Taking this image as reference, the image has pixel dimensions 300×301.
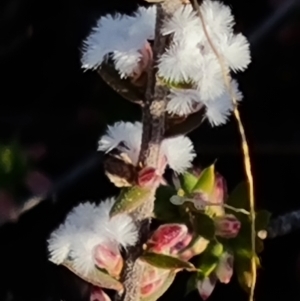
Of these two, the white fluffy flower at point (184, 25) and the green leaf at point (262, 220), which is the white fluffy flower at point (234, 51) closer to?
the white fluffy flower at point (184, 25)

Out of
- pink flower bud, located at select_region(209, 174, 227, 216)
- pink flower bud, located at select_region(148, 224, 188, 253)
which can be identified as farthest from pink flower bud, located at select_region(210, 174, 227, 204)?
pink flower bud, located at select_region(148, 224, 188, 253)

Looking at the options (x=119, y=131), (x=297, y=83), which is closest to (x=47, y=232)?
(x=297, y=83)

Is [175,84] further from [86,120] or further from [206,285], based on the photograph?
[86,120]

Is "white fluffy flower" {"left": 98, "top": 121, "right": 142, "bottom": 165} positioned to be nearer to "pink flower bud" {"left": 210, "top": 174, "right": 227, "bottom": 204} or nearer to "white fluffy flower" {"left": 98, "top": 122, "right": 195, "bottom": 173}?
"white fluffy flower" {"left": 98, "top": 122, "right": 195, "bottom": 173}

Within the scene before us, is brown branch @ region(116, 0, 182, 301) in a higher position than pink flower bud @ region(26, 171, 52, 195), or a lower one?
higher

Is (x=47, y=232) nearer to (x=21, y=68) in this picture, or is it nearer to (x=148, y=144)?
(x=21, y=68)

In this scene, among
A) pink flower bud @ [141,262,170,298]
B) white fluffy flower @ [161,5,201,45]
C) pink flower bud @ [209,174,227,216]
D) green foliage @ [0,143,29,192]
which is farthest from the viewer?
green foliage @ [0,143,29,192]
